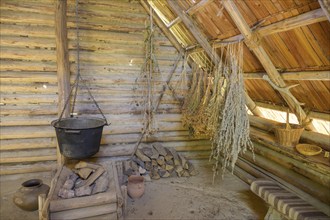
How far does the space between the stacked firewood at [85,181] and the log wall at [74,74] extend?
3.89 feet

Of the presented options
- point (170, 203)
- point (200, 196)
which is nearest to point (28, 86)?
point (170, 203)

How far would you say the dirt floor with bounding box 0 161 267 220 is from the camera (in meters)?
3.32

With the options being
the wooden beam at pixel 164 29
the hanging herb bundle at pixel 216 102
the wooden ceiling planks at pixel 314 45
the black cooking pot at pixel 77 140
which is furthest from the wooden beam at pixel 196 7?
the black cooking pot at pixel 77 140

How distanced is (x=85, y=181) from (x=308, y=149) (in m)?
2.81


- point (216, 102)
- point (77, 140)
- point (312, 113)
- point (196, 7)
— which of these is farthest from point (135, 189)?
point (196, 7)

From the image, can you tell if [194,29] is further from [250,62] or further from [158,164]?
[158,164]

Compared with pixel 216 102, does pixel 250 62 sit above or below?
above

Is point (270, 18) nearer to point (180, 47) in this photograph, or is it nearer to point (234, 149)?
point (234, 149)

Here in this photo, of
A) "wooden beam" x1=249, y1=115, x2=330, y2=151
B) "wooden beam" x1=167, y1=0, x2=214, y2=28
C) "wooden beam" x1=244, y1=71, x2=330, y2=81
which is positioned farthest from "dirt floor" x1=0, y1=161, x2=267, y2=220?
"wooden beam" x1=167, y1=0, x2=214, y2=28

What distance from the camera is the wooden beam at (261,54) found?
2750 mm

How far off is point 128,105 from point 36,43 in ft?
6.03

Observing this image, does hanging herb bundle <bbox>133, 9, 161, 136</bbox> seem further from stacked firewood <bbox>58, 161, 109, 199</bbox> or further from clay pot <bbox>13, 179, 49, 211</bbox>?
clay pot <bbox>13, 179, 49, 211</bbox>

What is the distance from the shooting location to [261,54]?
2928 mm

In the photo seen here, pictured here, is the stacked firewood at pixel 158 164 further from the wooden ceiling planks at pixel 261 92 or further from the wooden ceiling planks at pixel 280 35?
the wooden ceiling planks at pixel 280 35
